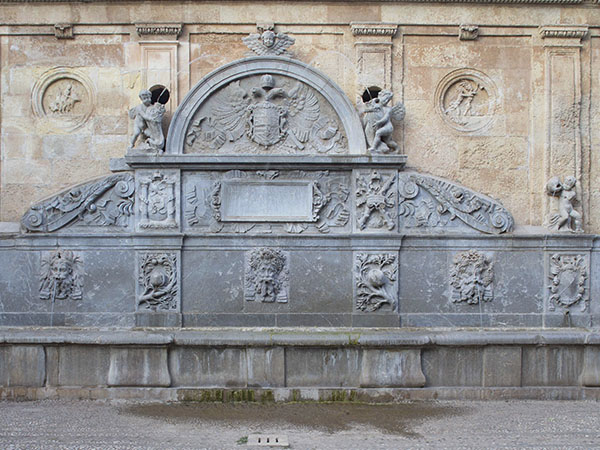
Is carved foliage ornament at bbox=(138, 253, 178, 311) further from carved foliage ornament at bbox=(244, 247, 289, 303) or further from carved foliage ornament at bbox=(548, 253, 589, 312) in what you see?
carved foliage ornament at bbox=(548, 253, 589, 312)

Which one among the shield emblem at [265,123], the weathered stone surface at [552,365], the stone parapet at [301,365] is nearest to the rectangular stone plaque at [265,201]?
the shield emblem at [265,123]

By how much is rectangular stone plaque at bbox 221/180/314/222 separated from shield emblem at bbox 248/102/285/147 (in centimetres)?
53

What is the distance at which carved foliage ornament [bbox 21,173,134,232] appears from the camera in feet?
23.9

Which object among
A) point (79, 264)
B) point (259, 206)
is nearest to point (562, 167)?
point (259, 206)

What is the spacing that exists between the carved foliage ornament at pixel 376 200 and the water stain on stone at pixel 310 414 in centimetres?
214

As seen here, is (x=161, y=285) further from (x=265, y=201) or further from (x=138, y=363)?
(x=265, y=201)

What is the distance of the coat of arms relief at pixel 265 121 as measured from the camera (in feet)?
24.3

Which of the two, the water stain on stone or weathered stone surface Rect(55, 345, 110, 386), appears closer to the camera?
the water stain on stone

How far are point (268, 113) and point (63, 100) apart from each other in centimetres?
261

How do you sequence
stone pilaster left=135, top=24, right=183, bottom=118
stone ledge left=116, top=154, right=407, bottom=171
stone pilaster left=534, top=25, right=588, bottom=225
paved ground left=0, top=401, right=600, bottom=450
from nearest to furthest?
paved ground left=0, top=401, right=600, bottom=450 < stone ledge left=116, top=154, right=407, bottom=171 < stone pilaster left=135, top=24, right=183, bottom=118 < stone pilaster left=534, top=25, right=588, bottom=225

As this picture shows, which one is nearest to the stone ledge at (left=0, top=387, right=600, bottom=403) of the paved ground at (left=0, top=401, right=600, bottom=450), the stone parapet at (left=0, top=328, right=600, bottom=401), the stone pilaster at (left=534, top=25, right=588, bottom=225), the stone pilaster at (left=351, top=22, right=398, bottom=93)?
the stone parapet at (left=0, top=328, right=600, bottom=401)

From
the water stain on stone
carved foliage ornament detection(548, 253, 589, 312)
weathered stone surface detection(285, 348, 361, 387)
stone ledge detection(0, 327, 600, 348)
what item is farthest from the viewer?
carved foliage ornament detection(548, 253, 589, 312)

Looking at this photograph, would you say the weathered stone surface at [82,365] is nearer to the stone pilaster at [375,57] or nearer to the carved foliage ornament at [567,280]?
the stone pilaster at [375,57]

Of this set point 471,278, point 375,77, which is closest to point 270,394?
point 471,278
